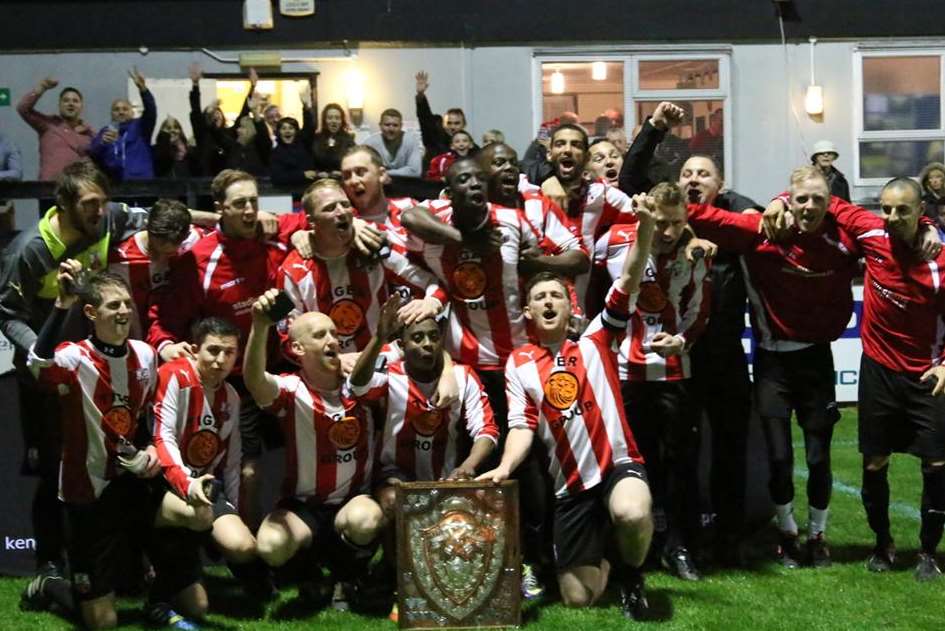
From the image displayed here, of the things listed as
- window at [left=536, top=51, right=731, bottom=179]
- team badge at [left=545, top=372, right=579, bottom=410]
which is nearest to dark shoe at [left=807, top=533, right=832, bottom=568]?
team badge at [left=545, top=372, right=579, bottom=410]

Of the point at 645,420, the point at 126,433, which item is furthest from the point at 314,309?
the point at 645,420

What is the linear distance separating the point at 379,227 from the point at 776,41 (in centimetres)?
1032

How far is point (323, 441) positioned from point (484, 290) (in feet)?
3.68

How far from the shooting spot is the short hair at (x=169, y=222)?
7250 mm

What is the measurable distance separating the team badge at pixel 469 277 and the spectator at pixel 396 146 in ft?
19.9

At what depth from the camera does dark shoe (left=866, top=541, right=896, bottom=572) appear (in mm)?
7879

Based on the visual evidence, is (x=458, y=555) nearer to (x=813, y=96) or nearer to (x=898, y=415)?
(x=898, y=415)

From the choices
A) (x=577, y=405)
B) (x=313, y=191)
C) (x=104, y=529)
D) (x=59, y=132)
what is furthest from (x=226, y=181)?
(x=59, y=132)

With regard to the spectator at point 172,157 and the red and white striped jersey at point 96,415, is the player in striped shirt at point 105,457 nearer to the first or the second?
the red and white striped jersey at point 96,415

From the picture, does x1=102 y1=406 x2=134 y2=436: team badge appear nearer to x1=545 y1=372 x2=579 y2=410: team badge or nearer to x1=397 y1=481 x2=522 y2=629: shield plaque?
x1=397 y1=481 x2=522 y2=629: shield plaque

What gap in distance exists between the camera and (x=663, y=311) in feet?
25.5

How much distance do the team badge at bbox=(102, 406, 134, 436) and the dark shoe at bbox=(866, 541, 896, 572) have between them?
157 inches

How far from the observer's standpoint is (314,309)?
7.44 meters

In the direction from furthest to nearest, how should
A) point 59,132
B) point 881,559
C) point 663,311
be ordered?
point 59,132 < point 881,559 < point 663,311
